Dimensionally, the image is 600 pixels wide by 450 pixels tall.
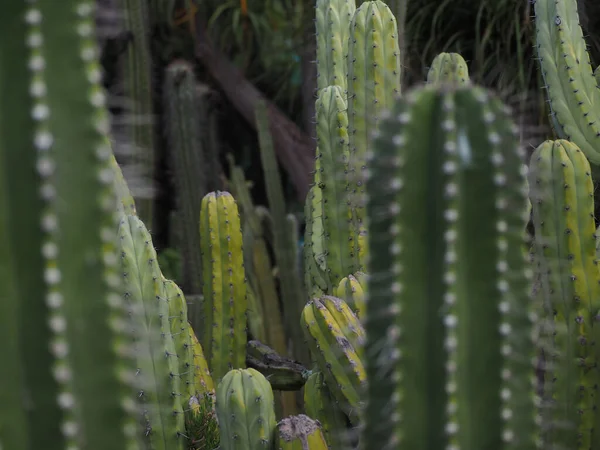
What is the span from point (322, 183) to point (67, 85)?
116cm

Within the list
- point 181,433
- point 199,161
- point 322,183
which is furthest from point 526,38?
point 181,433

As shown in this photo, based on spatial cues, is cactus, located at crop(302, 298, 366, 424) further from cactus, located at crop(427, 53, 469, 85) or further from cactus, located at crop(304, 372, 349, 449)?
cactus, located at crop(427, 53, 469, 85)

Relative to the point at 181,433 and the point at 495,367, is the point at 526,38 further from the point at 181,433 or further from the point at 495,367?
the point at 495,367

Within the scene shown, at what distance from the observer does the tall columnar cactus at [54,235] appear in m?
0.66

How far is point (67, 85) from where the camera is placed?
67 cm

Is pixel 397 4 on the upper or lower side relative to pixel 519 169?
upper

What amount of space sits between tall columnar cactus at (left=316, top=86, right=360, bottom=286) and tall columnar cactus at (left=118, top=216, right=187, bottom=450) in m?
0.46

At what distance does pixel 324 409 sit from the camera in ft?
5.10

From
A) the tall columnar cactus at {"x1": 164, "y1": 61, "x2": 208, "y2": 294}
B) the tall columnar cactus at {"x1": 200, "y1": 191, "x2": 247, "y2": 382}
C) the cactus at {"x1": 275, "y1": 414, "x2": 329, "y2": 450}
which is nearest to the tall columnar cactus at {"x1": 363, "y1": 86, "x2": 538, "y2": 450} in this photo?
the cactus at {"x1": 275, "y1": 414, "x2": 329, "y2": 450}

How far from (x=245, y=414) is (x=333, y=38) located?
1142 millimetres

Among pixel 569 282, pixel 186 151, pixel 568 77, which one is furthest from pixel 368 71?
pixel 186 151

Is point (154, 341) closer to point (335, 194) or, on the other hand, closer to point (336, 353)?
point (336, 353)

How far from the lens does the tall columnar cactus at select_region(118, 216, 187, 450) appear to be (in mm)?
1409

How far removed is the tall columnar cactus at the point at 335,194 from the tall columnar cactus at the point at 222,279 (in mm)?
417
